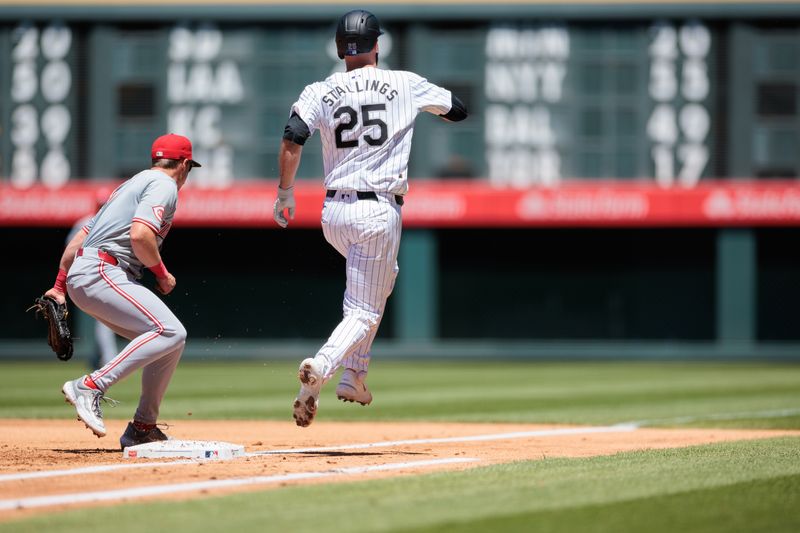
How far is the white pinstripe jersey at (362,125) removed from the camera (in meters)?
7.48

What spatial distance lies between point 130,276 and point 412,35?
2572 cm

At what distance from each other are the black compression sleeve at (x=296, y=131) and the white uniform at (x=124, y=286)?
0.77m

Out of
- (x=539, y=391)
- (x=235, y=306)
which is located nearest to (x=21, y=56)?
(x=235, y=306)

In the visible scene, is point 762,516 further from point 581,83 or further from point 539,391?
point 581,83

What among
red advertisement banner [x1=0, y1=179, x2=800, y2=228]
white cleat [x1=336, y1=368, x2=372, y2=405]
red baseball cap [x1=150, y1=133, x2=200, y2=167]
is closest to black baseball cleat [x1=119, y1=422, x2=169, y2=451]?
white cleat [x1=336, y1=368, x2=372, y2=405]

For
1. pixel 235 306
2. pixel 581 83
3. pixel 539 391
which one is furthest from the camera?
pixel 581 83

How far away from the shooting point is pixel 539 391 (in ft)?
56.4

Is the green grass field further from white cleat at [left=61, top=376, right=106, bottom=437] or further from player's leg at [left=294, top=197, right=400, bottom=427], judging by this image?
white cleat at [left=61, top=376, right=106, bottom=437]

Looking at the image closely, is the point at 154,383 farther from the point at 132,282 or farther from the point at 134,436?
the point at 132,282

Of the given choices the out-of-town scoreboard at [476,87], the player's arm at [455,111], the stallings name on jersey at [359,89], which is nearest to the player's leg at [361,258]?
the stallings name on jersey at [359,89]

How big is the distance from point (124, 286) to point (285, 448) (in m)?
1.52

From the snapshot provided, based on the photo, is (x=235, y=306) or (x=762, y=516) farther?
(x=235, y=306)

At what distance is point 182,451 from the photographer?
7293mm

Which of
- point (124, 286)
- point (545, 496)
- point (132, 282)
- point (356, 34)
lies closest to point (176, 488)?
point (545, 496)
